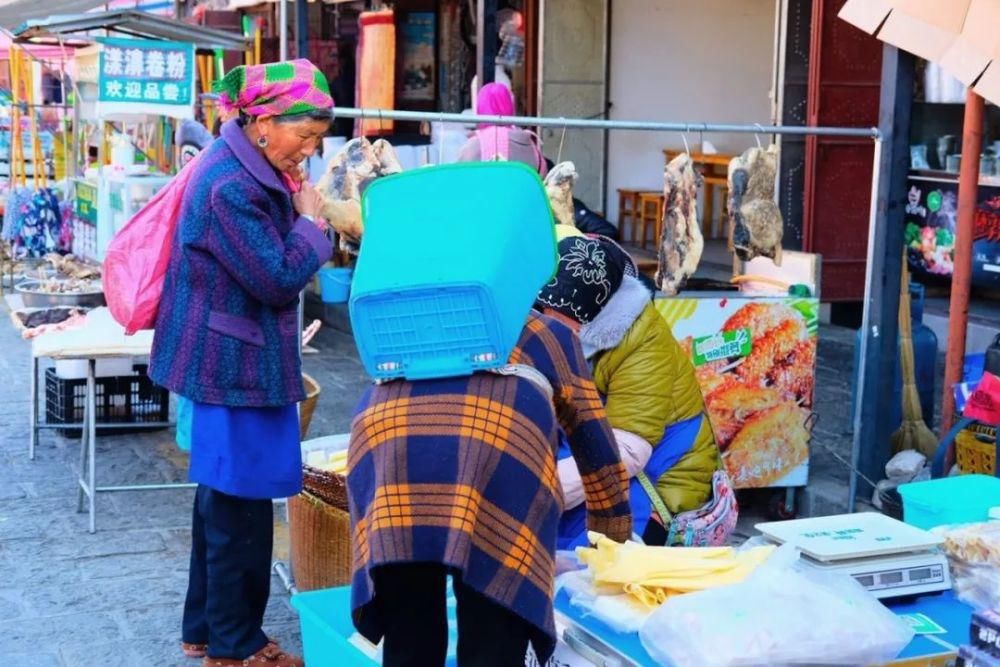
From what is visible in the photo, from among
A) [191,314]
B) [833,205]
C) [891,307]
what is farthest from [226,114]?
[833,205]

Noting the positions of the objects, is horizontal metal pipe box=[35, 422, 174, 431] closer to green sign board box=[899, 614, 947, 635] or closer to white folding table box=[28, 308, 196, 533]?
white folding table box=[28, 308, 196, 533]

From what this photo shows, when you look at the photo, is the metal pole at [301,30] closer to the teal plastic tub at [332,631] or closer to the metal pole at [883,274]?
the metal pole at [883,274]

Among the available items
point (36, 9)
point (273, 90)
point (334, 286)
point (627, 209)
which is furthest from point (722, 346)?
point (36, 9)

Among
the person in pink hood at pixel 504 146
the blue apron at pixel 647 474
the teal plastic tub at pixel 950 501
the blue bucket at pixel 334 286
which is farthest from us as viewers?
the blue bucket at pixel 334 286

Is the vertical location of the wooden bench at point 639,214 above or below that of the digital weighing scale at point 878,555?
above

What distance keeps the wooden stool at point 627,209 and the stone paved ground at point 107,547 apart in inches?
161

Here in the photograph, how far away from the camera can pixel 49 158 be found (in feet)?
58.0

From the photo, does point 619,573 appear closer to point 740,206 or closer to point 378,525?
point 378,525

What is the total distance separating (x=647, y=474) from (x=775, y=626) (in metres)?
1.31

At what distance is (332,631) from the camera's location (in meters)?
3.38

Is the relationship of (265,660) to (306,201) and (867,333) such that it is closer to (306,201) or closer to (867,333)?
(306,201)

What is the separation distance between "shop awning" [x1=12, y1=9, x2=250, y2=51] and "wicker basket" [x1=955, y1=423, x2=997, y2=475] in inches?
265

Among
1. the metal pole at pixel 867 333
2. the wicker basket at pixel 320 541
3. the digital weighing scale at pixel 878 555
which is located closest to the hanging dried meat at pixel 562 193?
the metal pole at pixel 867 333

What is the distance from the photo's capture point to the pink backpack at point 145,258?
4.07 metres
